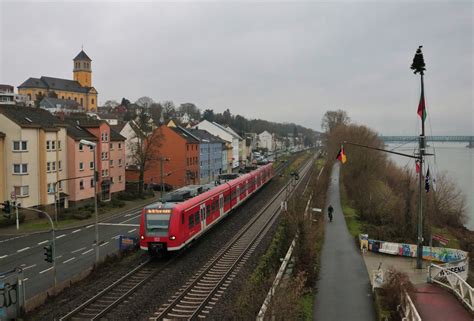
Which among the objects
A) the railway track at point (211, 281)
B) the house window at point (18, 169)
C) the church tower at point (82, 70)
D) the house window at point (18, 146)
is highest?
the church tower at point (82, 70)

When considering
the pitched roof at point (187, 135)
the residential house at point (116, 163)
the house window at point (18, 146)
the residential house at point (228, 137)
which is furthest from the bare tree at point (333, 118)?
the house window at point (18, 146)

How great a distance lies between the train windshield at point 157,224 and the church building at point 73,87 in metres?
139

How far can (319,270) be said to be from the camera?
20812mm

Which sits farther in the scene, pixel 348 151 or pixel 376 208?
pixel 348 151

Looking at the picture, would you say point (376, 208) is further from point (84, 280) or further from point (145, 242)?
point (84, 280)

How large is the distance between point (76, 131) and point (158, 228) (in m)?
27.9

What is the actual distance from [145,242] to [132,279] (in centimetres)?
276

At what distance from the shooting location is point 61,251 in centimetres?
2827

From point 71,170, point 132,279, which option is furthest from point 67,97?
point 132,279

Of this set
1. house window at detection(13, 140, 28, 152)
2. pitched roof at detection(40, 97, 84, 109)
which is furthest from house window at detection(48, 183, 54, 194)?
pitched roof at detection(40, 97, 84, 109)

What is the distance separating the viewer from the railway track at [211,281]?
15867 mm

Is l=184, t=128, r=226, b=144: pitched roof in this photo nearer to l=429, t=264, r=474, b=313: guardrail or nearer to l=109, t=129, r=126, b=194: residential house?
l=109, t=129, r=126, b=194: residential house

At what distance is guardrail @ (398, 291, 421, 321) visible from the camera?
12867 mm

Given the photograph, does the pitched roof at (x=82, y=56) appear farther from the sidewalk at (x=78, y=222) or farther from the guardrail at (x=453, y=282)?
the guardrail at (x=453, y=282)
